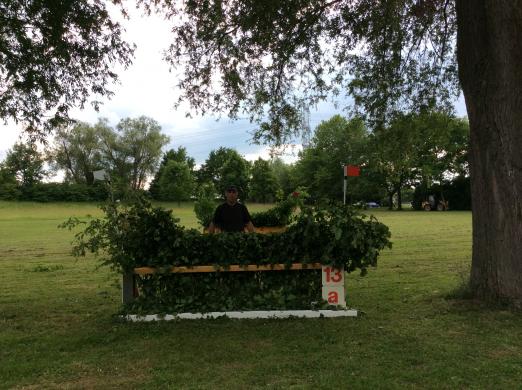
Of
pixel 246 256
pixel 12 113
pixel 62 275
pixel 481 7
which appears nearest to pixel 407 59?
pixel 481 7

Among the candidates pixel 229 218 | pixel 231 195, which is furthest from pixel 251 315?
pixel 231 195

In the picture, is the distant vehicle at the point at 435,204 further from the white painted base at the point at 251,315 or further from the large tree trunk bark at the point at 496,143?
the white painted base at the point at 251,315

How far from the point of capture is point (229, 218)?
25.9ft

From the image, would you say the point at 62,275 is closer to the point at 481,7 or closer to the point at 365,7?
the point at 365,7

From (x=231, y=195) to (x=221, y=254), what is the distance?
167 centimetres

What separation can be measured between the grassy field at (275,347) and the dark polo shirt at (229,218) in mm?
1988

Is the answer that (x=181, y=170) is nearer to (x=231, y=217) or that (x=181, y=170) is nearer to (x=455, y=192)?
(x=455, y=192)

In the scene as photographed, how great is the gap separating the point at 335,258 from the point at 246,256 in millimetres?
1135

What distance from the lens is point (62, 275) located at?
10719 millimetres

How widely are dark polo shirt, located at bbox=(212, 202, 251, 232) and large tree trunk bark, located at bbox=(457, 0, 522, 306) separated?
345 centimetres

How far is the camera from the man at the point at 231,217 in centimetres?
785

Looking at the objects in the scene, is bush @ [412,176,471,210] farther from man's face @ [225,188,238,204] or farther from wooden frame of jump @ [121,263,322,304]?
wooden frame of jump @ [121,263,322,304]

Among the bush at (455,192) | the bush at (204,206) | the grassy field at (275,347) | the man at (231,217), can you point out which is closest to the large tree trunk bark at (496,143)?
the grassy field at (275,347)

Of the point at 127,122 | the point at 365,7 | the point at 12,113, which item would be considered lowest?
the point at 12,113
